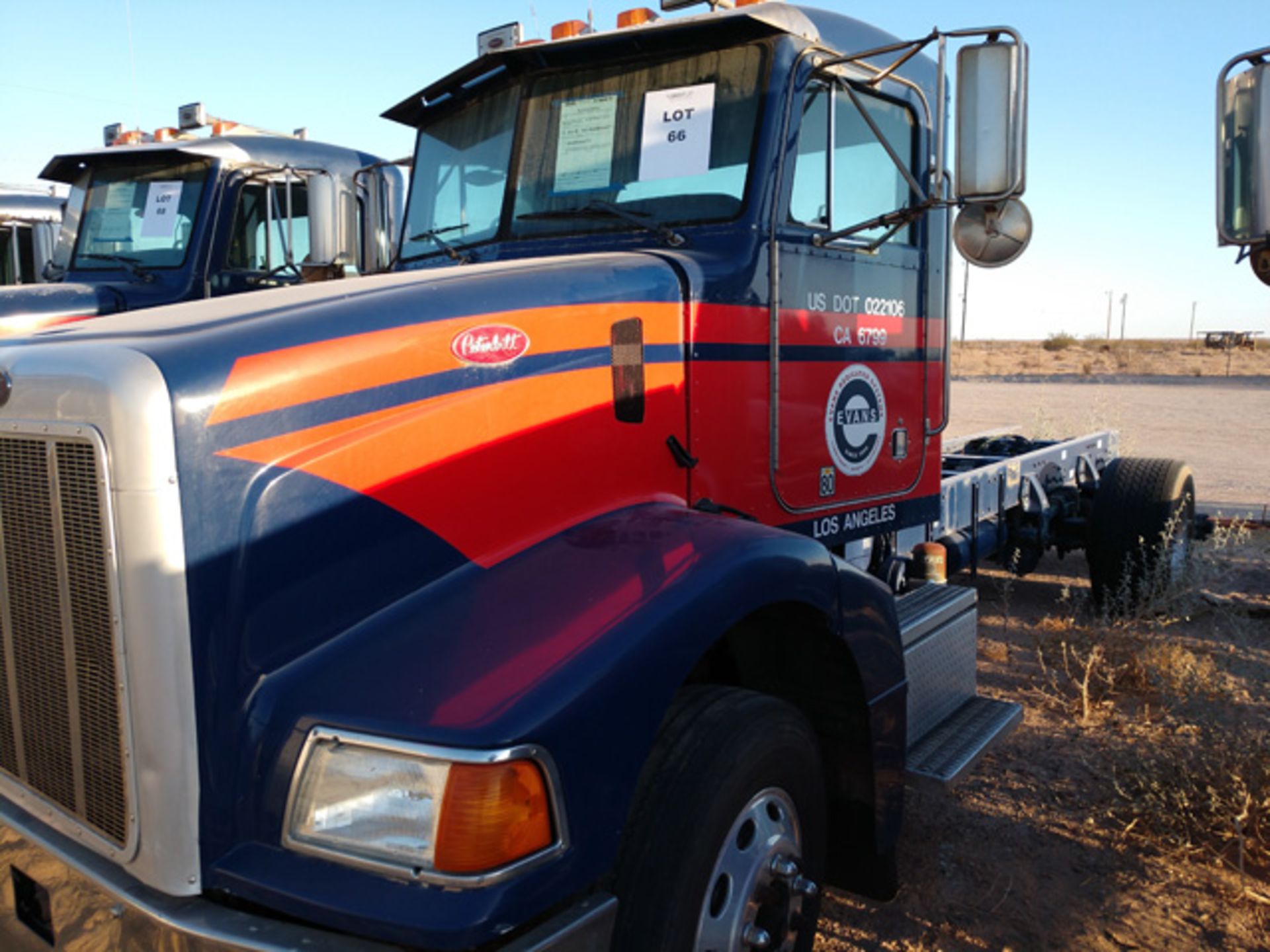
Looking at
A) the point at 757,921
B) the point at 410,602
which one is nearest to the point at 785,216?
the point at 410,602

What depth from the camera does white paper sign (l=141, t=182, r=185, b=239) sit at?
23.4 ft

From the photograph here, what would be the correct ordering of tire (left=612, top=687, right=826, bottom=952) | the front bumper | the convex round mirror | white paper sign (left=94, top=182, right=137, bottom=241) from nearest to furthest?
the front bumper < tire (left=612, top=687, right=826, bottom=952) < the convex round mirror < white paper sign (left=94, top=182, right=137, bottom=241)

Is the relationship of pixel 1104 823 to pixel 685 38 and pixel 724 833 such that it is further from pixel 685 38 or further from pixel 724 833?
pixel 685 38

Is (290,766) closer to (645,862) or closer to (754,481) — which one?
(645,862)

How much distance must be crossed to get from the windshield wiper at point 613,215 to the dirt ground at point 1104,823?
2.11 m

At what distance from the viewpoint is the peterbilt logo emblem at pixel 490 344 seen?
228 centimetres

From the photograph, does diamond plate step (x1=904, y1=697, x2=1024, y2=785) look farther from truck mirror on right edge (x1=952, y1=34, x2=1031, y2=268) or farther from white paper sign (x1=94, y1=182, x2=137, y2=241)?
white paper sign (x1=94, y1=182, x2=137, y2=241)

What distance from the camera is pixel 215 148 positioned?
711 centimetres

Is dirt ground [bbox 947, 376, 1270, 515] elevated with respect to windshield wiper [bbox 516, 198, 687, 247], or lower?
lower

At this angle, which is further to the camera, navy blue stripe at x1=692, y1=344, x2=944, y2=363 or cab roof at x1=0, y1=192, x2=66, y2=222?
cab roof at x1=0, y1=192, x2=66, y2=222

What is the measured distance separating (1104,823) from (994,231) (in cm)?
213

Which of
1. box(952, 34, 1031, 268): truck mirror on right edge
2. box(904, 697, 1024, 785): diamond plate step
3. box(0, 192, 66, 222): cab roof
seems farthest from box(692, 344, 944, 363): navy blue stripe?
box(0, 192, 66, 222): cab roof

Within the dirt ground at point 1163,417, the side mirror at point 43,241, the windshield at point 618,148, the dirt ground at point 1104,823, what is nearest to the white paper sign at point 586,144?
the windshield at point 618,148

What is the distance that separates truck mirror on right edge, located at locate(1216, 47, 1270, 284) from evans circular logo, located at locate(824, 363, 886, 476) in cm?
117
